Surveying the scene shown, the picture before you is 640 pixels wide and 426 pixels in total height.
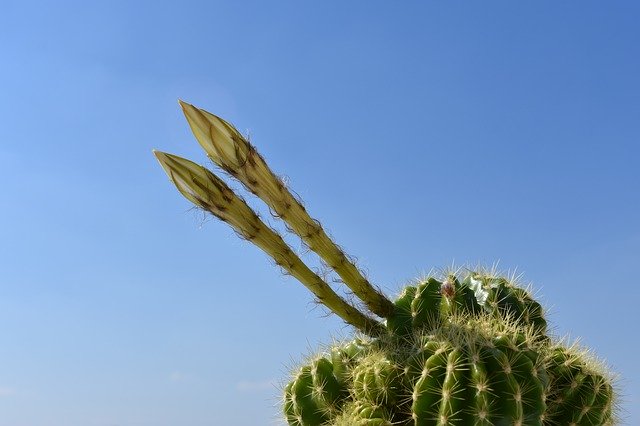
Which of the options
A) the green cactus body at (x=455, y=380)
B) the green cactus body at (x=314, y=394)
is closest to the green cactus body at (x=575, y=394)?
the green cactus body at (x=455, y=380)

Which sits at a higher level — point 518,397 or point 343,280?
point 343,280

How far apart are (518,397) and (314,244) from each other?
5.68ft

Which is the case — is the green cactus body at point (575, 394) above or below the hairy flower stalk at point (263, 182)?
below

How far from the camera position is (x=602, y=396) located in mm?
5914

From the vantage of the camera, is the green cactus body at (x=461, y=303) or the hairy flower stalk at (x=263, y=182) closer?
the hairy flower stalk at (x=263, y=182)

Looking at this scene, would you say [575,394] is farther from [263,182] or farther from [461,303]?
[263,182]

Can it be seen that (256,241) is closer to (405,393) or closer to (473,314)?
Answer: (405,393)

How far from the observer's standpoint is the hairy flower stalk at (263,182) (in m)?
5.06

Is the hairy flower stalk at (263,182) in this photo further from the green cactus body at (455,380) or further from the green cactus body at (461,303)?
the green cactus body at (455,380)

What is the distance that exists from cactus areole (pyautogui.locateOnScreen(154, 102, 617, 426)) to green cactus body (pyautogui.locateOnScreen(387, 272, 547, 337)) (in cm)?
1

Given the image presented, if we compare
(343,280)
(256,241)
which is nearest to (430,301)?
(343,280)

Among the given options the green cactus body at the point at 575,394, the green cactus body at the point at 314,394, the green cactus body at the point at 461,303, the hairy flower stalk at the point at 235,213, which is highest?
the hairy flower stalk at the point at 235,213

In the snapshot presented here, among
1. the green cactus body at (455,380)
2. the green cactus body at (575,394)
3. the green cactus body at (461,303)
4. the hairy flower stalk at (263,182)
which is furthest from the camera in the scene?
the green cactus body at (461,303)

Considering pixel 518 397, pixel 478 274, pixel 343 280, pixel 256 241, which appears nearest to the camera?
pixel 518 397
